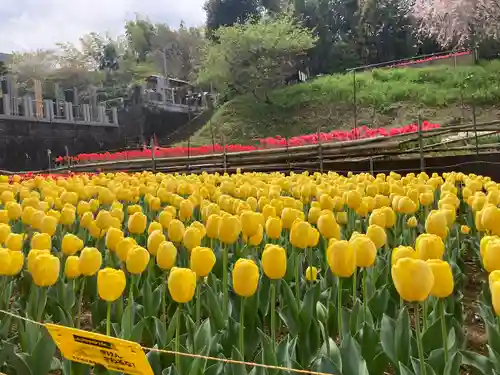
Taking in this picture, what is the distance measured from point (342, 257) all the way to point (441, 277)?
0.34 metres

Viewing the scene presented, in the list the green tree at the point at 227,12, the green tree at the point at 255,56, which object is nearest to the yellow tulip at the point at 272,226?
the green tree at the point at 255,56

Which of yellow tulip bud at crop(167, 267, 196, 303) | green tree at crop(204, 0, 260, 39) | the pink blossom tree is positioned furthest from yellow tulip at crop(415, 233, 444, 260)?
green tree at crop(204, 0, 260, 39)

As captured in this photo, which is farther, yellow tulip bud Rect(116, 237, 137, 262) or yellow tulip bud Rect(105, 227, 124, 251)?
yellow tulip bud Rect(105, 227, 124, 251)

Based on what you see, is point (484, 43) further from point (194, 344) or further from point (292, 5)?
point (194, 344)

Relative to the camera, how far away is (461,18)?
1040 inches

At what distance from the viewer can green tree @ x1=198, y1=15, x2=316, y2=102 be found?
3105cm

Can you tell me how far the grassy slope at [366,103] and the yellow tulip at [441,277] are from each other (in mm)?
23308

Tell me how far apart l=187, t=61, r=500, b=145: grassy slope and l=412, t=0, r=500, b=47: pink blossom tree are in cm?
218

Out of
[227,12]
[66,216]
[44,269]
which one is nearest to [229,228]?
[44,269]

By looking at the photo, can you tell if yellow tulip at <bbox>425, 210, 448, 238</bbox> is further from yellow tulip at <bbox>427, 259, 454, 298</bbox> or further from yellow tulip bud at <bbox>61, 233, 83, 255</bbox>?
yellow tulip bud at <bbox>61, 233, 83, 255</bbox>

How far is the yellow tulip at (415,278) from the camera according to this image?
1427mm

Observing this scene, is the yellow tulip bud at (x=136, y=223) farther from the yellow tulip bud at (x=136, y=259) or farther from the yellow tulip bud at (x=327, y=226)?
the yellow tulip bud at (x=327, y=226)

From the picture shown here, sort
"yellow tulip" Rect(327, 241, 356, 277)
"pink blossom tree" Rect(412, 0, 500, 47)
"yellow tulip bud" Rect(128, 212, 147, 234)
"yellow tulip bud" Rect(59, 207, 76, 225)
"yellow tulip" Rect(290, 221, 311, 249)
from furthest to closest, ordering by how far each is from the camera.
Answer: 1. "pink blossom tree" Rect(412, 0, 500, 47)
2. "yellow tulip bud" Rect(59, 207, 76, 225)
3. "yellow tulip bud" Rect(128, 212, 147, 234)
4. "yellow tulip" Rect(290, 221, 311, 249)
5. "yellow tulip" Rect(327, 241, 356, 277)

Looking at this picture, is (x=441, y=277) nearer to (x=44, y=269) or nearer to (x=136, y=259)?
(x=136, y=259)
